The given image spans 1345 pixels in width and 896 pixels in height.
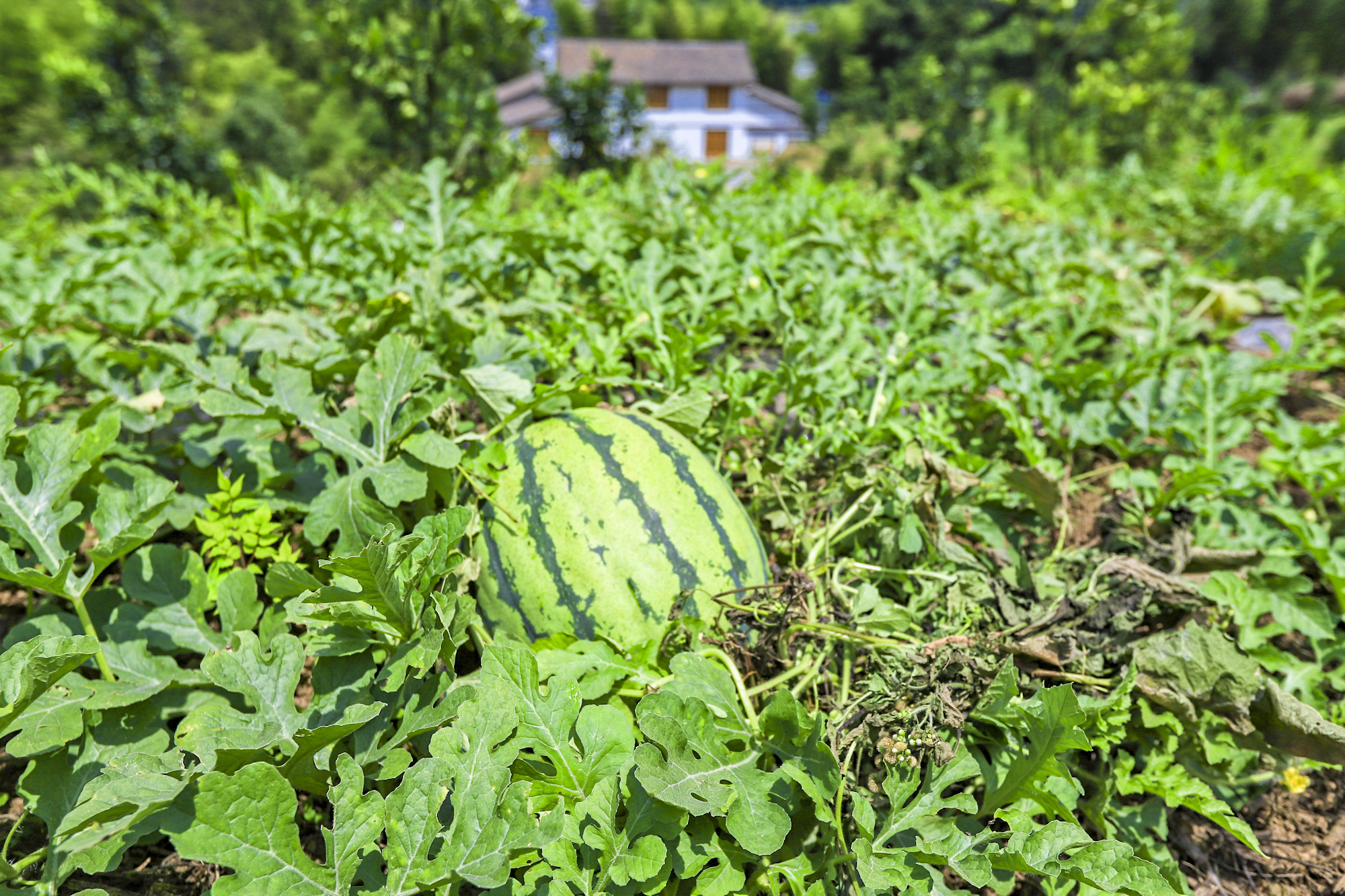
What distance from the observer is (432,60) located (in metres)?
7.62

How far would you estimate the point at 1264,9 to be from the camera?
164 ft

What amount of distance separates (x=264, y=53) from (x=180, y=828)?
246 feet

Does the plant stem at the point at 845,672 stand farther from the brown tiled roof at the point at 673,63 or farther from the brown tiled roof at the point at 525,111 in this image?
the brown tiled roof at the point at 673,63

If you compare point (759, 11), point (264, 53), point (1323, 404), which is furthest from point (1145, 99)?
point (759, 11)

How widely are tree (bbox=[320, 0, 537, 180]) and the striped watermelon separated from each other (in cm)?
651

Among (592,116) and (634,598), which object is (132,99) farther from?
(634,598)

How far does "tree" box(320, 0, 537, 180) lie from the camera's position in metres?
7.44

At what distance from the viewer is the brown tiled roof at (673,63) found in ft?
174

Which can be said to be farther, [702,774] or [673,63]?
[673,63]

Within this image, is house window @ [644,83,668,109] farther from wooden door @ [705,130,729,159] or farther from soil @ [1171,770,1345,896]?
soil @ [1171,770,1345,896]

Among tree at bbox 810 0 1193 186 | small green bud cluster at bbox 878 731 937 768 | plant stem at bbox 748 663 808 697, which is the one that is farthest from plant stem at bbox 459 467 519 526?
tree at bbox 810 0 1193 186

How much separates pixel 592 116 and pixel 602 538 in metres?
13.8

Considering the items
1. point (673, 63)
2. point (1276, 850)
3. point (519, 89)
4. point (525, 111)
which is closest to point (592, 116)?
point (1276, 850)

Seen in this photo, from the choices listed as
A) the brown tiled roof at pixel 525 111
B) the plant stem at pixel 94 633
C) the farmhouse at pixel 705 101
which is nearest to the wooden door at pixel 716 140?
the farmhouse at pixel 705 101
